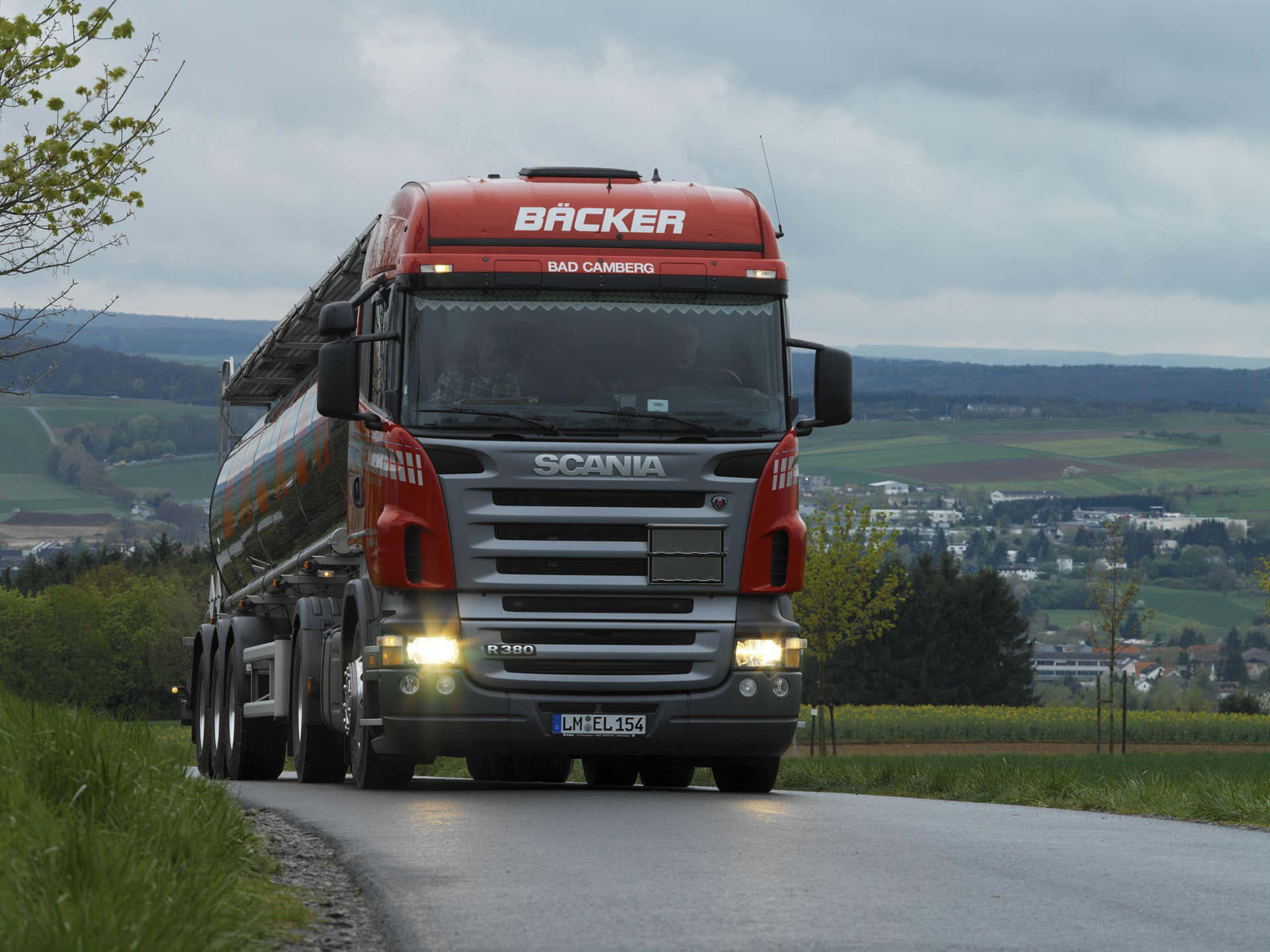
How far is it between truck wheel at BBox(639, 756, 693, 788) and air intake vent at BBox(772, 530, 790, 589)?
3.00 metres

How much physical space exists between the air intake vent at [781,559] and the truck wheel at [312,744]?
14.7 ft

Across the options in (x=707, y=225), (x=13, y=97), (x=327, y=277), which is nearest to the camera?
(x=707, y=225)

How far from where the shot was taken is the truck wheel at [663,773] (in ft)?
50.0

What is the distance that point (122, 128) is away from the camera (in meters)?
15.8

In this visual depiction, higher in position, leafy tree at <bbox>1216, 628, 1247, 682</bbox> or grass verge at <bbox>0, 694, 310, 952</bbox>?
grass verge at <bbox>0, 694, 310, 952</bbox>

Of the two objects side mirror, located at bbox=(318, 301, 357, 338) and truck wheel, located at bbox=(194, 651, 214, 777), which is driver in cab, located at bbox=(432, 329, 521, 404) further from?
truck wheel, located at bbox=(194, 651, 214, 777)

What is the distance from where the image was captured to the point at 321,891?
7.85m

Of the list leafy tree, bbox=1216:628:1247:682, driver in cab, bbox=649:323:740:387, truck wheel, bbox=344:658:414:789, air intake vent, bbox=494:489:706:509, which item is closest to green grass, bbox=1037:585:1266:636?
leafy tree, bbox=1216:628:1247:682

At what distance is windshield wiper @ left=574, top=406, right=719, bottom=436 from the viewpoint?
40.1ft

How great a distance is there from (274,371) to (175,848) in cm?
1329

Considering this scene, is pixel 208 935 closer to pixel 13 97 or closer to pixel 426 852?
pixel 426 852

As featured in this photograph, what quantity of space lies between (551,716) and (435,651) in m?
0.85

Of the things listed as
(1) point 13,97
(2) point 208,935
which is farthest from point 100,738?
(1) point 13,97

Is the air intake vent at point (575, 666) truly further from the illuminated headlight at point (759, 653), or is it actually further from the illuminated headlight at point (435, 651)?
the illuminated headlight at point (759, 653)
